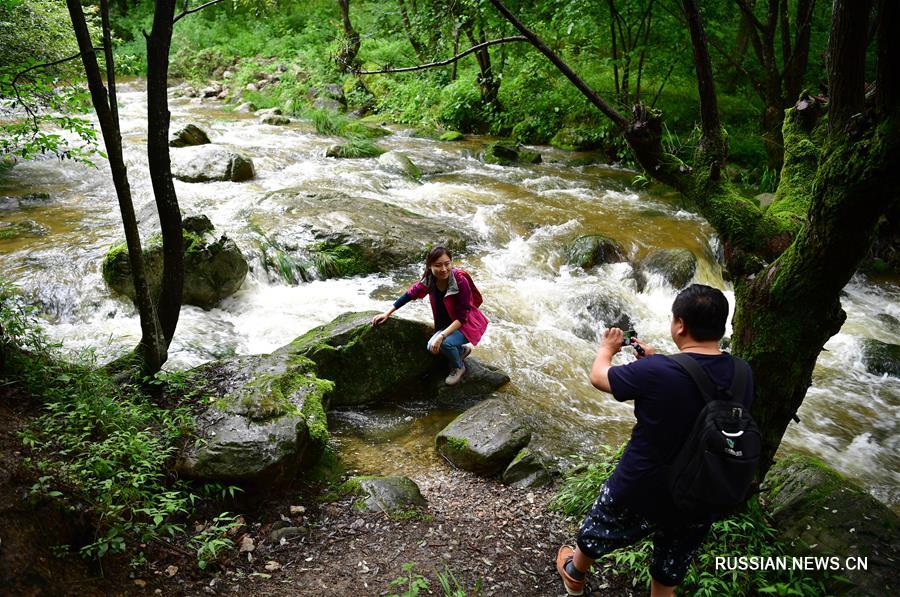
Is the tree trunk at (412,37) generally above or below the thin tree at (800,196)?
above

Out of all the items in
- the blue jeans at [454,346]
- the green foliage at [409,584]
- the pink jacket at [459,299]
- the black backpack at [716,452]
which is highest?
the black backpack at [716,452]

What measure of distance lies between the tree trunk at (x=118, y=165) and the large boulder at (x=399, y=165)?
32.1ft

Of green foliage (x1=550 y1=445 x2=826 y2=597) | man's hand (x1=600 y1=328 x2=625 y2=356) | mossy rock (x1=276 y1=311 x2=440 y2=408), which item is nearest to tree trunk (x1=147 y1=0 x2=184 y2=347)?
mossy rock (x1=276 y1=311 x2=440 y2=408)

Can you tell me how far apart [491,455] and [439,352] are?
63.9 inches

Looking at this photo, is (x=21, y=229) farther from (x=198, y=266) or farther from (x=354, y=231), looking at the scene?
(x=354, y=231)

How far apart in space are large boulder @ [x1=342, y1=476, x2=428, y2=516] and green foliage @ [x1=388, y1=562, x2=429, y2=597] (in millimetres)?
697

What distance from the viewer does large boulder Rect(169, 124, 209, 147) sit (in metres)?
13.9

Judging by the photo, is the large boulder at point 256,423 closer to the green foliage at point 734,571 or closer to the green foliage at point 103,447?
the green foliage at point 103,447

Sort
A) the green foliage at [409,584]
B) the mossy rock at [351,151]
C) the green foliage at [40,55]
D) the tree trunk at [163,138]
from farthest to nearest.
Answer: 1. the mossy rock at [351,151]
2. the green foliage at [40,55]
3. the tree trunk at [163,138]
4. the green foliage at [409,584]

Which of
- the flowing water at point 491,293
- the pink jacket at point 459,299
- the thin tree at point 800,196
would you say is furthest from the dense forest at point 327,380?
the pink jacket at point 459,299

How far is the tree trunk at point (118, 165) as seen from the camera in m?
3.59

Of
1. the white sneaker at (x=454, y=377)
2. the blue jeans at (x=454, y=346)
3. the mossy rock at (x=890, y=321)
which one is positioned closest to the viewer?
the blue jeans at (x=454, y=346)

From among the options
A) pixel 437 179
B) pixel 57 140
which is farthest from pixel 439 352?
pixel 437 179

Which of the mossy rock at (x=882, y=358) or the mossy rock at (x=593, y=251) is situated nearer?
the mossy rock at (x=882, y=358)
